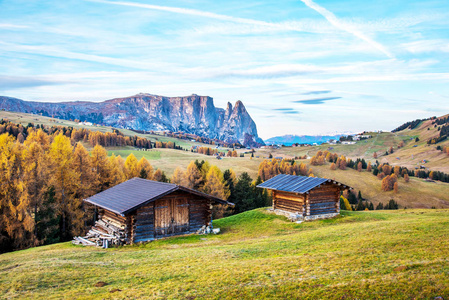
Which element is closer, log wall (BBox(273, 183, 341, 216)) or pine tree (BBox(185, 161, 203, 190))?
log wall (BBox(273, 183, 341, 216))

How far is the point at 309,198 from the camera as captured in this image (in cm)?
3262

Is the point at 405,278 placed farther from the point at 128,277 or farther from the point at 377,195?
the point at 377,195

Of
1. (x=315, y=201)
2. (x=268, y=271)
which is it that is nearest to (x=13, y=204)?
(x=268, y=271)

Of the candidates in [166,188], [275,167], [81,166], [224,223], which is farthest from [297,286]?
[275,167]

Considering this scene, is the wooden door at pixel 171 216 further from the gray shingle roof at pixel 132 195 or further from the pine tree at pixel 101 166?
the pine tree at pixel 101 166

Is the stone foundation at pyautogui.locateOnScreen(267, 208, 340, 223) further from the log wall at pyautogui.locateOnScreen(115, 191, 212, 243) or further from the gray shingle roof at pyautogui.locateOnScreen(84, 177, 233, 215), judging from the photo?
the log wall at pyautogui.locateOnScreen(115, 191, 212, 243)

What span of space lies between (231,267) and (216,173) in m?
56.3

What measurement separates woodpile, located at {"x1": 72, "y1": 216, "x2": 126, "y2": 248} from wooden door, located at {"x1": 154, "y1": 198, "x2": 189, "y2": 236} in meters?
2.99

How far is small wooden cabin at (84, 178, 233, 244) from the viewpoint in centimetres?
2472

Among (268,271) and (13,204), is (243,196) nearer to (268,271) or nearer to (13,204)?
(13,204)

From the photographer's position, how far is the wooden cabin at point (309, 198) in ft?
107

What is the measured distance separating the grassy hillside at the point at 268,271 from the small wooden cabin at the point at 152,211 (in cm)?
458

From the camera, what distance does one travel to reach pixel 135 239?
24.7 metres

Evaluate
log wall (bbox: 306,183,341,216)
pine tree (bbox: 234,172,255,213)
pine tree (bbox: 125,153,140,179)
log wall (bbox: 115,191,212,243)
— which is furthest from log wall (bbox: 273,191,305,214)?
pine tree (bbox: 125,153,140,179)
